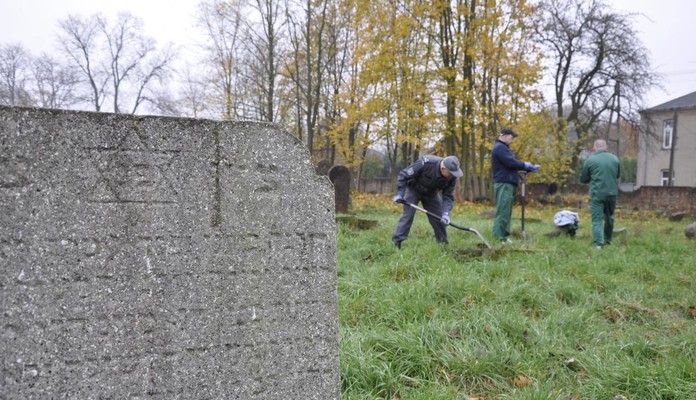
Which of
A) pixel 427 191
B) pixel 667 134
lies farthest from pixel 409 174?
pixel 667 134

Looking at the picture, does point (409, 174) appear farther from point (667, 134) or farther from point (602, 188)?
point (667, 134)

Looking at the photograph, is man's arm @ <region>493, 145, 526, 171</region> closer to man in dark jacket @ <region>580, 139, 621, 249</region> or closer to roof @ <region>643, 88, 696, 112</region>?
man in dark jacket @ <region>580, 139, 621, 249</region>

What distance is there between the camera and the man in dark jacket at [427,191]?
6.70 meters

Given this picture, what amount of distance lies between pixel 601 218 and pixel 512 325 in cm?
508

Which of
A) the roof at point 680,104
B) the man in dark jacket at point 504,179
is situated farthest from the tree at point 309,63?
the roof at point 680,104

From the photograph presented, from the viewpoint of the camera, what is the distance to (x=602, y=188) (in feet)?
25.2

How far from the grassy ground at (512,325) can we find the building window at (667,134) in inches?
1321

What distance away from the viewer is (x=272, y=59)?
23469 millimetres

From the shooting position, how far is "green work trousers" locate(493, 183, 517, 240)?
25.0 ft

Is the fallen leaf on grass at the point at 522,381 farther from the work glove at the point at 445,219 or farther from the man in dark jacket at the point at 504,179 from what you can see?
the man in dark jacket at the point at 504,179

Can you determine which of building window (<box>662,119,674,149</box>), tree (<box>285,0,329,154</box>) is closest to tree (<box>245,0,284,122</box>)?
tree (<box>285,0,329,154</box>)

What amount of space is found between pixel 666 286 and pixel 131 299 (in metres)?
5.36

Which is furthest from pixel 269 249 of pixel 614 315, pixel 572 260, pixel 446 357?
pixel 572 260

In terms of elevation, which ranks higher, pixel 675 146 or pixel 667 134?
pixel 667 134
